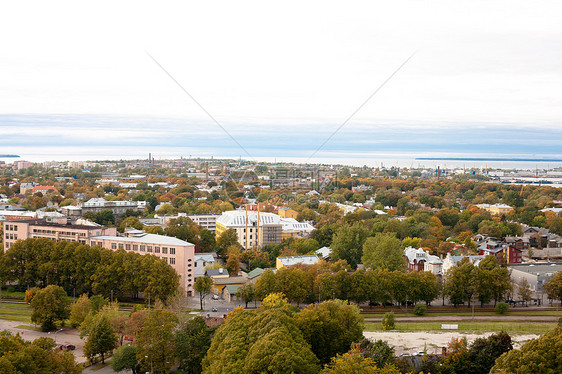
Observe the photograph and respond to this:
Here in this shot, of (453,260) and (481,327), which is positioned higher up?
(453,260)

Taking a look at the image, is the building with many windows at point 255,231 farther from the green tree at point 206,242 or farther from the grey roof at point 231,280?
the grey roof at point 231,280

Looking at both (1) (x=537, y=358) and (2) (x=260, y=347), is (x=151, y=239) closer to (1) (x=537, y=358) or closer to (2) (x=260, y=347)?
(2) (x=260, y=347)

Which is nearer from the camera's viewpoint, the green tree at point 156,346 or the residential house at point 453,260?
the green tree at point 156,346

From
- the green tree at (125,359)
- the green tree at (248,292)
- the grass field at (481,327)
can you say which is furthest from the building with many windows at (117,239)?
the grass field at (481,327)

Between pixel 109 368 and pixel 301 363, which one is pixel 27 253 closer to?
pixel 109 368

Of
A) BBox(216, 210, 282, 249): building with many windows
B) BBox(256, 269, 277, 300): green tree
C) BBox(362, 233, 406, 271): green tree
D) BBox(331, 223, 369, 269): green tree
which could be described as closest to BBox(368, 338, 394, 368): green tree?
BBox(256, 269, 277, 300): green tree

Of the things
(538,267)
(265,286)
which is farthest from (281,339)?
(538,267)

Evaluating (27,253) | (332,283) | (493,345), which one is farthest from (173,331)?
(27,253)
